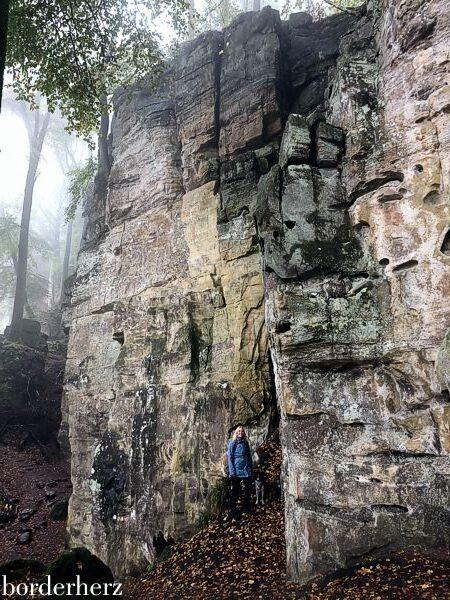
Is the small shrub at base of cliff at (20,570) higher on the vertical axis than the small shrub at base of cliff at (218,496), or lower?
lower

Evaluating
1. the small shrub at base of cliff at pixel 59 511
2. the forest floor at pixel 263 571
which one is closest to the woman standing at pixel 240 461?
the forest floor at pixel 263 571

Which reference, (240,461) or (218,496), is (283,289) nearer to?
(240,461)

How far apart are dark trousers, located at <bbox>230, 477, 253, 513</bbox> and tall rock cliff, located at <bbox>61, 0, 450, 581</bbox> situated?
2.85 ft

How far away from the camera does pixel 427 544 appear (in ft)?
18.2

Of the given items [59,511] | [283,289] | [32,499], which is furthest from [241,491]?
[32,499]

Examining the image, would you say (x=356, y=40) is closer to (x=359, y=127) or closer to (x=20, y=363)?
(x=359, y=127)

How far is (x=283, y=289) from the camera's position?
7207 millimetres

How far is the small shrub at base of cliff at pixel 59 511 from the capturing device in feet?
43.4

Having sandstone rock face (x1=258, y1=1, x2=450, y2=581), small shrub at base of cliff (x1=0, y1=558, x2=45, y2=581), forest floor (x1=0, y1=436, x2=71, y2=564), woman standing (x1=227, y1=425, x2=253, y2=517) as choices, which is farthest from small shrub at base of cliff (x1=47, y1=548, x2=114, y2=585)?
forest floor (x1=0, y1=436, x2=71, y2=564)

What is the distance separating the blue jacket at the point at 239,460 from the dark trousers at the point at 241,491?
0.32 m

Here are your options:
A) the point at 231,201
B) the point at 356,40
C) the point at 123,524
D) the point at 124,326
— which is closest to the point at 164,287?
the point at 124,326

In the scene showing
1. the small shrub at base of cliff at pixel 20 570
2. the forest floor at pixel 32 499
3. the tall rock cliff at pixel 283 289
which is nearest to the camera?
the tall rock cliff at pixel 283 289

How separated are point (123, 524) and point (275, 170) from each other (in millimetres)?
8975

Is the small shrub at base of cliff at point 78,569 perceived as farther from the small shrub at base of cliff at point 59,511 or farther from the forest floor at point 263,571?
the small shrub at base of cliff at point 59,511
